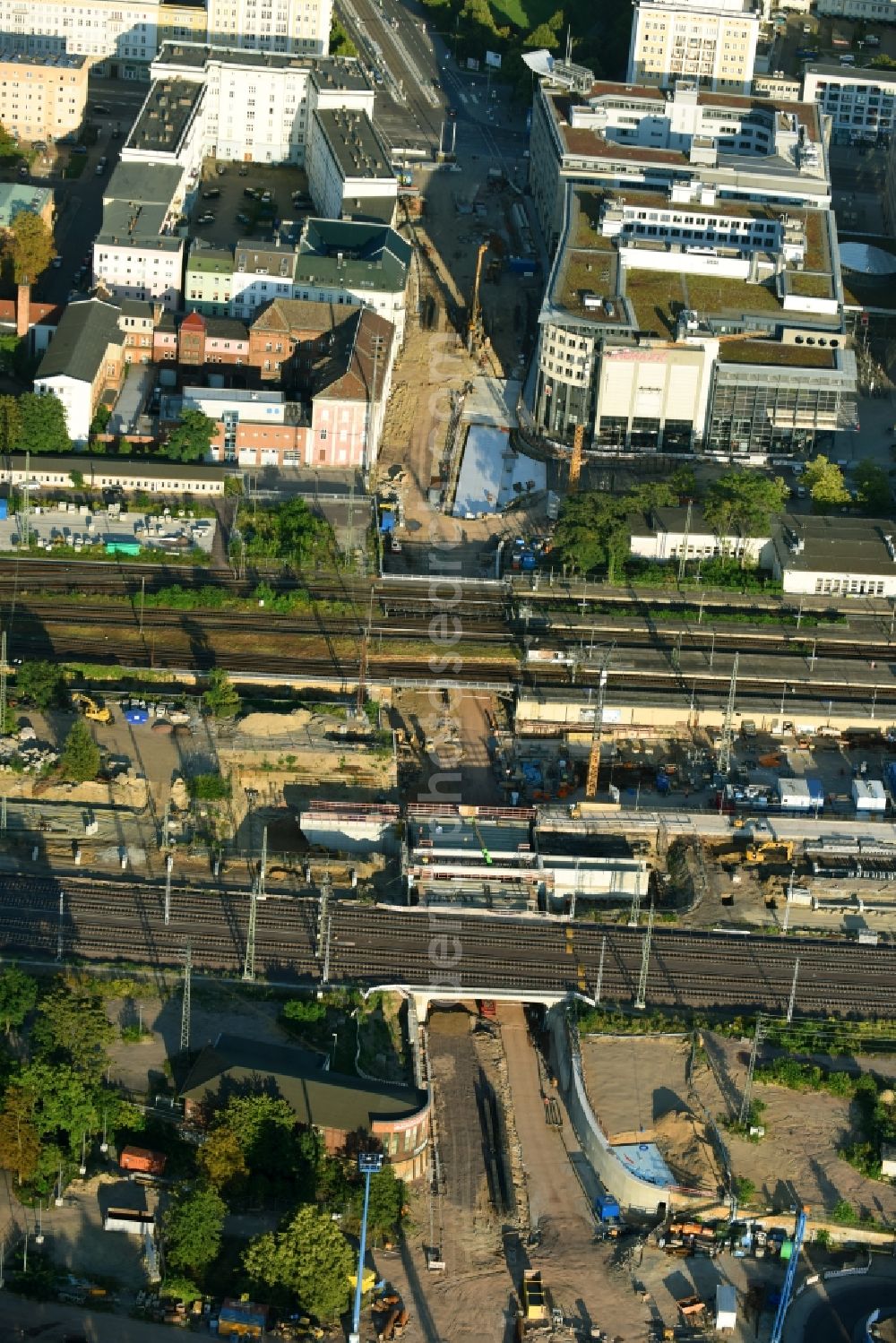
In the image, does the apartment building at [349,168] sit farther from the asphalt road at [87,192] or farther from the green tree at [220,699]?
the green tree at [220,699]

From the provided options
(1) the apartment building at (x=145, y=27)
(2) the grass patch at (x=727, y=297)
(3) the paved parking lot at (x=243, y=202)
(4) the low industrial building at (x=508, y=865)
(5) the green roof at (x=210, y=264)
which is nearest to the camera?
(4) the low industrial building at (x=508, y=865)

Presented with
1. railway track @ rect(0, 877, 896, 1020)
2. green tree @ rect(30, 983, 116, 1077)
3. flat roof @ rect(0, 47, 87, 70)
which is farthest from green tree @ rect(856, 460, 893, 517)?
flat roof @ rect(0, 47, 87, 70)

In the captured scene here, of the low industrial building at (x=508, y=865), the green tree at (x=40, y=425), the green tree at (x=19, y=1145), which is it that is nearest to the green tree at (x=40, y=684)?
the low industrial building at (x=508, y=865)

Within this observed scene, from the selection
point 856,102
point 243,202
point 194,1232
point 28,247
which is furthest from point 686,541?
point 856,102

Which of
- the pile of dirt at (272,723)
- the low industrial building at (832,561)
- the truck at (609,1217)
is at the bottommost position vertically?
the truck at (609,1217)

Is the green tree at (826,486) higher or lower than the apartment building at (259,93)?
lower

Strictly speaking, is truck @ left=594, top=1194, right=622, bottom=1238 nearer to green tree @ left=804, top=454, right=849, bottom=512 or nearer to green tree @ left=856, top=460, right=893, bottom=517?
green tree @ left=804, top=454, right=849, bottom=512
